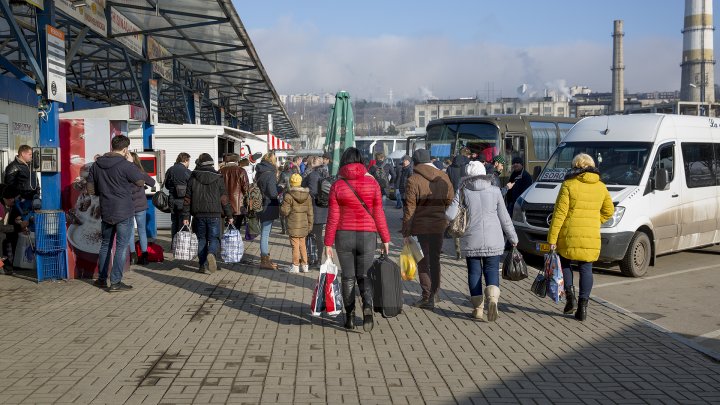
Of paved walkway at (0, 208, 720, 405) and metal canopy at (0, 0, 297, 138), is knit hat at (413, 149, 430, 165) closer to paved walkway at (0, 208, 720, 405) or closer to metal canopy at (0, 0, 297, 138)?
paved walkway at (0, 208, 720, 405)

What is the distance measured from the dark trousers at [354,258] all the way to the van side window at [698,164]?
7646mm

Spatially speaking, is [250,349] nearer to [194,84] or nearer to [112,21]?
[112,21]

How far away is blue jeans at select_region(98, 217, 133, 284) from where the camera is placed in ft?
30.5

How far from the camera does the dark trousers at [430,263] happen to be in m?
8.45

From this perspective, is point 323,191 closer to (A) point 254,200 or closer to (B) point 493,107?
(A) point 254,200

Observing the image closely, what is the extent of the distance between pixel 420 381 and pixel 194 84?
2196 cm

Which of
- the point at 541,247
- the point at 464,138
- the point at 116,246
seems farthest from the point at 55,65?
the point at 464,138

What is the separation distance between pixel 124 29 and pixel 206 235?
5.27 metres

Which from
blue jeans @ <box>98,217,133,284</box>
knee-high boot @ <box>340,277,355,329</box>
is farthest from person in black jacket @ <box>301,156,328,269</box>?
knee-high boot @ <box>340,277,355,329</box>

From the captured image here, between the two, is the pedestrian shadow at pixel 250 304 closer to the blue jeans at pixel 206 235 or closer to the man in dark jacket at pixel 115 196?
the blue jeans at pixel 206 235

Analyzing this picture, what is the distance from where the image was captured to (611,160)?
41.7 ft

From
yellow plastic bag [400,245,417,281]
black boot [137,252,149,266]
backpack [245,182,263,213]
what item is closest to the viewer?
yellow plastic bag [400,245,417,281]

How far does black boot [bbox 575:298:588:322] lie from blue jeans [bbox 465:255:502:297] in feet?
3.03

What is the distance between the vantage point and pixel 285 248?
14422mm
